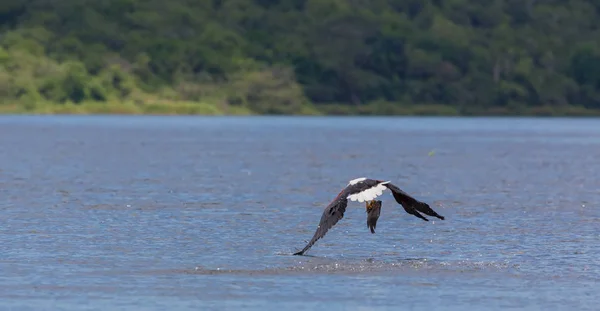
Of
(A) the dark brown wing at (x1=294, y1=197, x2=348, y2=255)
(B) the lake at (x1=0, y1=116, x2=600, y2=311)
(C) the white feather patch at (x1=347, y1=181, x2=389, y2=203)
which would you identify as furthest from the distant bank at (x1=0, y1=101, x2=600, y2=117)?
(C) the white feather patch at (x1=347, y1=181, x2=389, y2=203)

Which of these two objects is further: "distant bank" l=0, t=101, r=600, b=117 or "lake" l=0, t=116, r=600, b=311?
"distant bank" l=0, t=101, r=600, b=117

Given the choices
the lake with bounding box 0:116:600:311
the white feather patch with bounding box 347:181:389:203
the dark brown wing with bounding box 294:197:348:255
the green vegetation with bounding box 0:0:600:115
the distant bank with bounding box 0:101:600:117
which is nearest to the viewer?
the lake with bounding box 0:116:600:311

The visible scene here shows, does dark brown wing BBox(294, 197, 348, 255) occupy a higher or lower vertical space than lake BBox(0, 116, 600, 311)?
higher

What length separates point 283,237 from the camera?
3269 cm

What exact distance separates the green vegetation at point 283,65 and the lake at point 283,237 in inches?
4362

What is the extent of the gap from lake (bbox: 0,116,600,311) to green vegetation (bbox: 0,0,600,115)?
111m

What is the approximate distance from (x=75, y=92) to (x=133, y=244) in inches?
5528

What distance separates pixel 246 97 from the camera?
182m

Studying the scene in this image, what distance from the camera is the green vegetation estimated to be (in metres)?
175

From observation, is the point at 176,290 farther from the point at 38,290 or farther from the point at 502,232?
the point at 502,232

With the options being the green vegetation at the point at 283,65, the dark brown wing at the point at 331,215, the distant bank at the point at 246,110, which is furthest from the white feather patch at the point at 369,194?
the green vegetation at the point at 283,65

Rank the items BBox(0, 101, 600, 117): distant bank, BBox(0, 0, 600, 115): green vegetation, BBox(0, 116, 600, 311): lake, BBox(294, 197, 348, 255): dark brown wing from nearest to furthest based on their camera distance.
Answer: BBox(0, 116, 600, 311): lake < BBox(294, 197, 348, 255): dark brown wing < BBox(0, 101, 600, 117): distant bank < BBox(0, 0, 600, 115): green vegetation

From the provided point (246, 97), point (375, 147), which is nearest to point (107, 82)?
point (246, 97)

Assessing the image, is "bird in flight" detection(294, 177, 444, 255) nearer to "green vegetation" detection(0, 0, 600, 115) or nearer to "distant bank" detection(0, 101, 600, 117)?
"distant bank" detection(0, 101, 600, 117)
